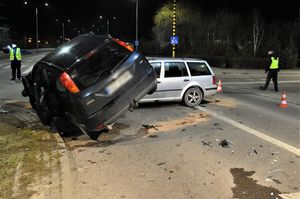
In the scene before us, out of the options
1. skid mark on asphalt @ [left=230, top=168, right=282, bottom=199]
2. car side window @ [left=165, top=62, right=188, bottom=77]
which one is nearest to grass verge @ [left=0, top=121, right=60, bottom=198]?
skid mark on asphalt @ [left=230, top=168, right=282, bottom=199]

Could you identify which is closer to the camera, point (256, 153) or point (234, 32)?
point (256, 153)

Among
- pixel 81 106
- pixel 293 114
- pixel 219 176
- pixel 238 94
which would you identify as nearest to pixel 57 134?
pixel 81 106

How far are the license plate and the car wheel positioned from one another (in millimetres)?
4870

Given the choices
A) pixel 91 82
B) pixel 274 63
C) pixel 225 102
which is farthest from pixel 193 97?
pixel 274 63

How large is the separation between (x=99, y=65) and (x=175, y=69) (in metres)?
5.17

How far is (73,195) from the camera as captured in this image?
509 cm

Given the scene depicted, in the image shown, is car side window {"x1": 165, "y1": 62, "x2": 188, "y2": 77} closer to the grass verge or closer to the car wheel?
the car wheel

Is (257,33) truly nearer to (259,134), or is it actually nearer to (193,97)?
(193,97)

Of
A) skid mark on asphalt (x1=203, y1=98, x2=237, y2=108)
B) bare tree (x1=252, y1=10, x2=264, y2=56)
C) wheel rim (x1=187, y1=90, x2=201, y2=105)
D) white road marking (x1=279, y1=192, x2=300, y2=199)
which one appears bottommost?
white road marking (x1=279, y1=192, x2=300, y2=199)

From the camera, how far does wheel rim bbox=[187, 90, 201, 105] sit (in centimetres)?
1204

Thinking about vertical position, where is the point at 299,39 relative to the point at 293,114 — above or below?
above

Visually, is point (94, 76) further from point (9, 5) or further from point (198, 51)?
point (9, 5)

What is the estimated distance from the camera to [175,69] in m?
11.9

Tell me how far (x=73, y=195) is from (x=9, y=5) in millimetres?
111458
